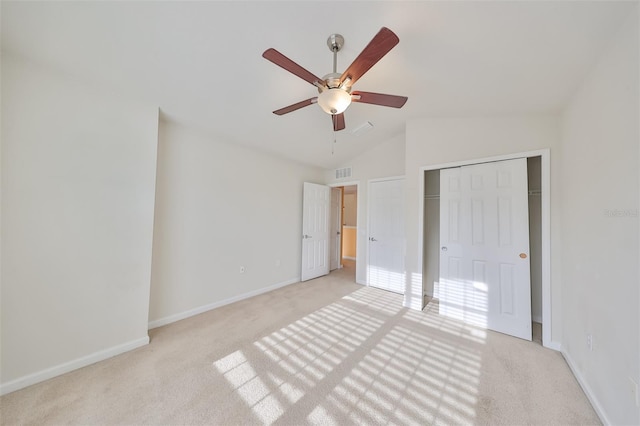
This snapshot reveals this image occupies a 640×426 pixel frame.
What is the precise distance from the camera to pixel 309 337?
243 cm

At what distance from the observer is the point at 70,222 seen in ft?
6.15

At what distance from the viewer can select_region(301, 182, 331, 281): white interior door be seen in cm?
443

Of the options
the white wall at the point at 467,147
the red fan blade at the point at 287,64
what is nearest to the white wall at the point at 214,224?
the red fan blade at the point at 287,64

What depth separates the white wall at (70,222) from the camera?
5.46ft

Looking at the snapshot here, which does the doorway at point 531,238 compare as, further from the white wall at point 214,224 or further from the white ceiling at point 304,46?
the white wall at point 214,224

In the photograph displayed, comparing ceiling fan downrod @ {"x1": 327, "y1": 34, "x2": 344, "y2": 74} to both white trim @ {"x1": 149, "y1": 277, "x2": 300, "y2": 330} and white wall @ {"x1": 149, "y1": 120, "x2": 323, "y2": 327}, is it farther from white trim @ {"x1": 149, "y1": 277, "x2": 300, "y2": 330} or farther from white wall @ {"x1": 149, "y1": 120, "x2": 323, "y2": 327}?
white trim @ {"x1": 149, "y1": 277, "x2": 300, "y2": 330}

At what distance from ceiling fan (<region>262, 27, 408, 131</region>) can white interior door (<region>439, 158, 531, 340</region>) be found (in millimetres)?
1783

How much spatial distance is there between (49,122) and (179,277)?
1.94m

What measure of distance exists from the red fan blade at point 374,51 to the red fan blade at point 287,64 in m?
0.22

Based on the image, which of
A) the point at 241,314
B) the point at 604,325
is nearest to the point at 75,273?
the point at 241,314

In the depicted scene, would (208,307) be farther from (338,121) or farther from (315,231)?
(338,121)

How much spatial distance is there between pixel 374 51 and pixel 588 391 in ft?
9.43

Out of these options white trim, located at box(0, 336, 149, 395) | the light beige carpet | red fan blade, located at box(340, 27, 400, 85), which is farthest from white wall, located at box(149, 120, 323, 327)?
red fan blade, located at box(340, 27, 400, 85)

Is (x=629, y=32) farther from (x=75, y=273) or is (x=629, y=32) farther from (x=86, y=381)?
(x=86, y=381)
